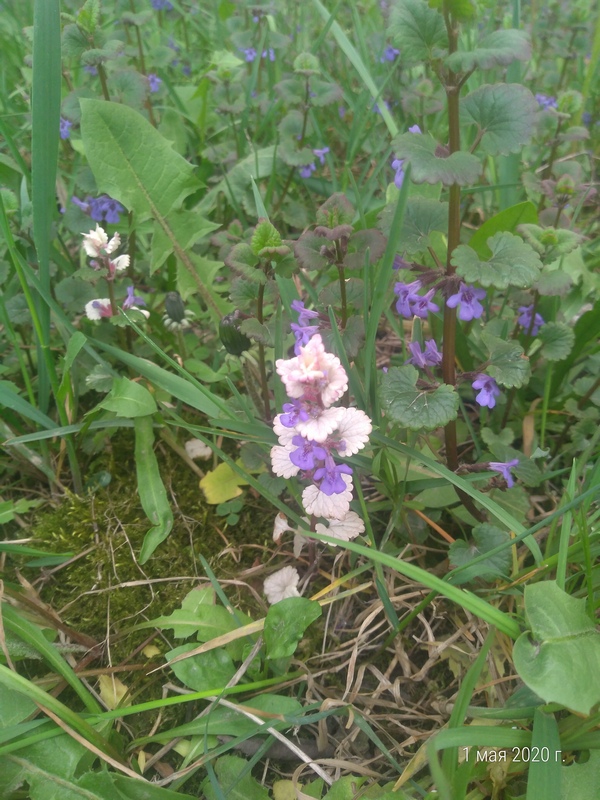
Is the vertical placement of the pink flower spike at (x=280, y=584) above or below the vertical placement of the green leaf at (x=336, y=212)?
below

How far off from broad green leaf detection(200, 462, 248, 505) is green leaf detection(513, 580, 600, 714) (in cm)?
94

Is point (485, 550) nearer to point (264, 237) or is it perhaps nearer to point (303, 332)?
point (303, 332)

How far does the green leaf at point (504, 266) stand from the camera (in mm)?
1337

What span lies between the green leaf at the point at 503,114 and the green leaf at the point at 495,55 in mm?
103

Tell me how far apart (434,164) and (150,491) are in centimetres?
122

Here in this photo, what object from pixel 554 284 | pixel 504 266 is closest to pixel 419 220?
pixel 504 266

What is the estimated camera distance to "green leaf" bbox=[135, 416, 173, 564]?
1.75 m

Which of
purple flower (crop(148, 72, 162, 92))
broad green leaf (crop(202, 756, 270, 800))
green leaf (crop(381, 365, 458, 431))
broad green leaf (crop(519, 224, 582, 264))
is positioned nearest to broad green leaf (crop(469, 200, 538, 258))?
broad green leaf (crop(519, 224, 582, 264))

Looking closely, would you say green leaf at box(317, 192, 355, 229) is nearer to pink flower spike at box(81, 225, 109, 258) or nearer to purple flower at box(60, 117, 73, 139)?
pink flower spike at box(81, 225, 109, 258)

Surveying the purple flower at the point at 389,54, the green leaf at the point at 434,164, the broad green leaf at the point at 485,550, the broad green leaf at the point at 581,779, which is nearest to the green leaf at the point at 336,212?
the green leaf at the point at 434,164

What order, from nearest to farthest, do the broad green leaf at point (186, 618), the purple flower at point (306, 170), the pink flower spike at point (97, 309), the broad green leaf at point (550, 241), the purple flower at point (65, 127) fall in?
the broad green leaf at point (186, 618), the broad green leaf at point (550, 241), the pink flower spike at point (97, 309), the purple flower at point (65, 127), the purple flower at point (306, 170)

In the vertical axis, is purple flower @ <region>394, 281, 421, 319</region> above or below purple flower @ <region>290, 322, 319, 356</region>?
above

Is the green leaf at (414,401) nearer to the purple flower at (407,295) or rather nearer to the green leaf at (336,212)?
the purple flower at (407,295)

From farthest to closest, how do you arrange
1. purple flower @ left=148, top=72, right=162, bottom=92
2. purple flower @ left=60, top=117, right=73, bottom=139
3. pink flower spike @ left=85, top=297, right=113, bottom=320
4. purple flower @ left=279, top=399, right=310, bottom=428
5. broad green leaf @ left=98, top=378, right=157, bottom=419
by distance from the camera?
purple flower @ left=148, top=72, right=162, bottom=92 → purple flower @ left=60, top=117, right=73, bottom=139 → pink flower spike @ left=85, top=297, right=113, bottom=320 → broad green leaf @ left=98, top=378, right=157, bottom=419 → purple flower @ left=279, top=399, right=310, bottom=428
